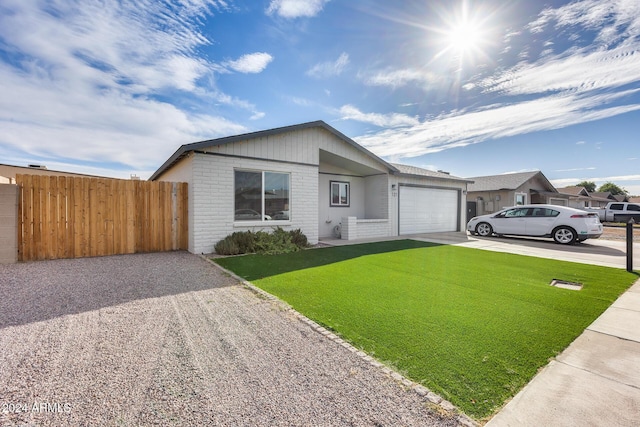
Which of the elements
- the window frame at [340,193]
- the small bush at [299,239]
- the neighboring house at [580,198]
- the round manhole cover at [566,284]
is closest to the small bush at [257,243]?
the small bush at [299,239]

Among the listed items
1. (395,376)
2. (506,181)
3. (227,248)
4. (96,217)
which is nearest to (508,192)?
(506,181)

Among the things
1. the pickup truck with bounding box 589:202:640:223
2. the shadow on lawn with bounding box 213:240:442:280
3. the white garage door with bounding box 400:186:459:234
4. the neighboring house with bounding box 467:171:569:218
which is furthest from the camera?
the pickup truck with bounding box 589:202:640:223

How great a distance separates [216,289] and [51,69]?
900 centimetres

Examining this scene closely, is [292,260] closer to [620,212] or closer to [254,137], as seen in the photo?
[254,137]

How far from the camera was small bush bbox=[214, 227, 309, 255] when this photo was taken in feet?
27.2

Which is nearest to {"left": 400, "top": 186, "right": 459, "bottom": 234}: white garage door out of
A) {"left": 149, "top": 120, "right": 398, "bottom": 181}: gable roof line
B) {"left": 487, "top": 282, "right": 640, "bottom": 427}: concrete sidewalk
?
{"left": 149, "top": 120, "right": 398, "bottom": 181}: gable roof line

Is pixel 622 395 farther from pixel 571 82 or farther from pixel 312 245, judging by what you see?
pixel 571 82

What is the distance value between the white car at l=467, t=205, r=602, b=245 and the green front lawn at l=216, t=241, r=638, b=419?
500cm

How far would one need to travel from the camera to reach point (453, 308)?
3.97m

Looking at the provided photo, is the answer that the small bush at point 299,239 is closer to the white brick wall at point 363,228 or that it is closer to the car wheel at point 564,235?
the white brick wall at point 363,228

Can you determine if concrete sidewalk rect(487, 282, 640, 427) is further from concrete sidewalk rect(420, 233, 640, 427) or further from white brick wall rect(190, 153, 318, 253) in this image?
white brick wall rect(190, 153, 318, 253)

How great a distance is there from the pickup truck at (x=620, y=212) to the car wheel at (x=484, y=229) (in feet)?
65.5

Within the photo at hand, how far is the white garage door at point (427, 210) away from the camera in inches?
555

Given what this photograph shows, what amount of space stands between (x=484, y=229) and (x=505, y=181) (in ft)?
39.4
